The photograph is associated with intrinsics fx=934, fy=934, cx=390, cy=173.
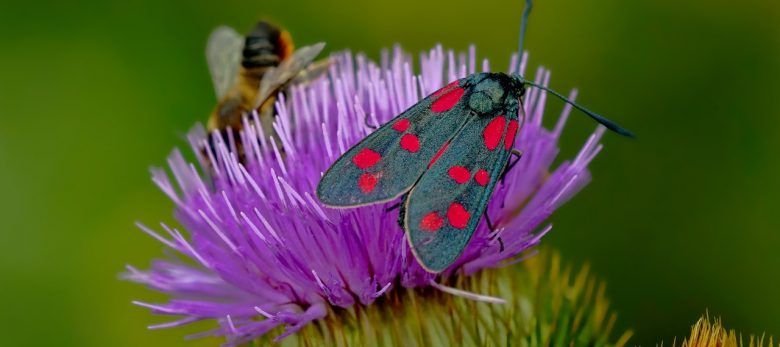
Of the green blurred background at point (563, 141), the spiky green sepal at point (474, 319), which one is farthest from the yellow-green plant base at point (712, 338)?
the green blurred background at point (563, 141)

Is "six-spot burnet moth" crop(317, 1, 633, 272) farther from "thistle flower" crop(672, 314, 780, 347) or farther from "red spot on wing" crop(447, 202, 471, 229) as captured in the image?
"thistle flower" crop(672, 314, 780, 347)

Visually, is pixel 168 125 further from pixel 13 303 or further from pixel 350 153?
pixel 350 153

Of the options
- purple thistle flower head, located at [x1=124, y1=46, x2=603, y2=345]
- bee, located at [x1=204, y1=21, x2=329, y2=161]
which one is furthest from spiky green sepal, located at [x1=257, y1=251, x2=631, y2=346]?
bee, located at [x1=204, y1=21, x2=329, y2=161]

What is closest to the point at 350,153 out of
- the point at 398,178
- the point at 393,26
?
the point at 398,178

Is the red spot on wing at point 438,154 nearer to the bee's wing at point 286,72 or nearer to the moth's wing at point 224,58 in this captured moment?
the bee's wing at point 286,72

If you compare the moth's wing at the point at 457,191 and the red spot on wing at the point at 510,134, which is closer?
the moth's wing at the point at 457,191

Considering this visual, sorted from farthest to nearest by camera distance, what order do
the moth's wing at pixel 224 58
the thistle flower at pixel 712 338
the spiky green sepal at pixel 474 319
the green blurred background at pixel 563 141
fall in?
1. the green blurred background at pixel 563 141
2. the moth's wing at pixel 224 58
3. the spiky green sepal at pixel 474 319
4. the thistle flower at pixel 712 338
